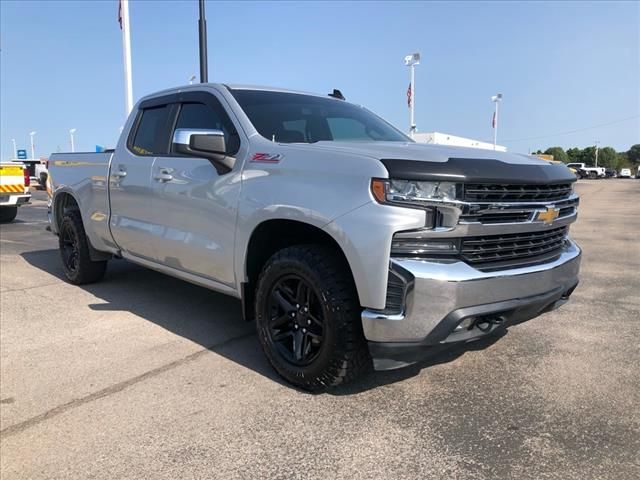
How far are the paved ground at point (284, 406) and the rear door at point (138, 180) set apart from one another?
2.38 ft

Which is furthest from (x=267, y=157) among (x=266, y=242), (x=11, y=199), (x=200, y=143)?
(x=11, y=199)

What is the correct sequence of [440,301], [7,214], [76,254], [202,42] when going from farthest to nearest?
[7,214] < [202,42] < [76,254] < [440,301]

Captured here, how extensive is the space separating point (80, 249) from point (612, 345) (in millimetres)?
5178

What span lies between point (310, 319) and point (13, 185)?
12.0 m

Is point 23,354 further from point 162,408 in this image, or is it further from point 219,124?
point 219,124

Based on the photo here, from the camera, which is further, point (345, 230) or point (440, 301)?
point (345, 230)

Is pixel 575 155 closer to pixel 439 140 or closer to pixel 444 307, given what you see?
pixel 439 140

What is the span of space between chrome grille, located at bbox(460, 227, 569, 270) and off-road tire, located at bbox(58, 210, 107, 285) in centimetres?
444

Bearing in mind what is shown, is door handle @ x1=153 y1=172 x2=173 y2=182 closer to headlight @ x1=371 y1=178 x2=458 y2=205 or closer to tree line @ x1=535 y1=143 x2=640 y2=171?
headlight @ x1=371 y1=178 x2=458 y2=205

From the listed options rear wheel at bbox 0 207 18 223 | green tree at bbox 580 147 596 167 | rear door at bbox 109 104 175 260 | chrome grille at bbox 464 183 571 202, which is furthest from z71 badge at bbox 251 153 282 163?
green tree at bbox 580 147 596 167

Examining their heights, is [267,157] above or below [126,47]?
below

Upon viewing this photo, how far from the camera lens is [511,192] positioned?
10.0ft

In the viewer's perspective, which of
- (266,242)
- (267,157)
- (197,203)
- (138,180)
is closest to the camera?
(267,157)

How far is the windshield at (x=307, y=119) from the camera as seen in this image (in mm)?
3988
